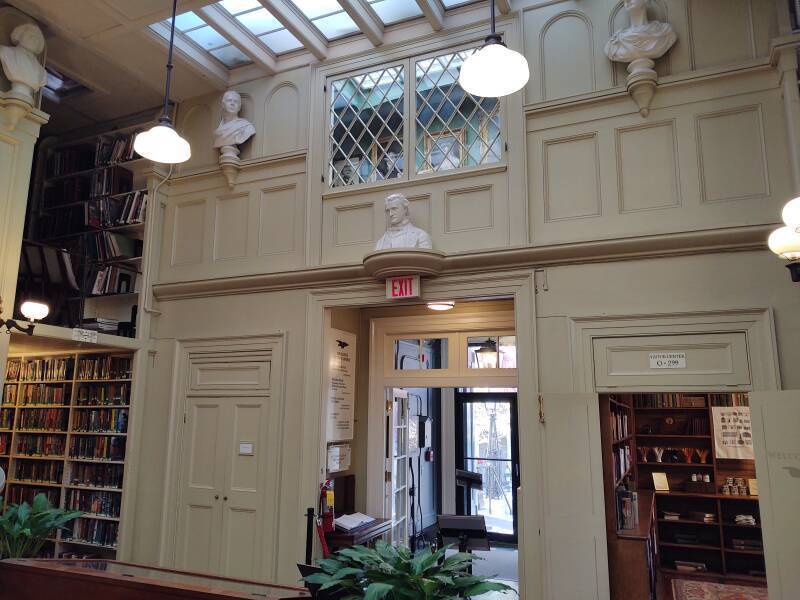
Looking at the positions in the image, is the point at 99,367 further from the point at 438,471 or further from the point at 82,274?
the point at 438,471

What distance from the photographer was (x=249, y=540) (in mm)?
5492

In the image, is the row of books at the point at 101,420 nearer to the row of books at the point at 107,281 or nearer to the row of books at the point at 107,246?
the row of books at the point at 107,281

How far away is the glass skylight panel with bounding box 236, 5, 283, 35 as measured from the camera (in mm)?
5660

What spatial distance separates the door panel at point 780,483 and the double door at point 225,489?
387cm

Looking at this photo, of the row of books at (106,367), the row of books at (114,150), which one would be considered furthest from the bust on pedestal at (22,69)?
the row of books at (106,367)

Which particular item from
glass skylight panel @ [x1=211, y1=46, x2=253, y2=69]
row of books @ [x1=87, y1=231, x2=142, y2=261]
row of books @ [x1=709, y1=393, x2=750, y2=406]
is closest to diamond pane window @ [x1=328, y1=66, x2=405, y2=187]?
glass skylight panel @ [x1=211, y1=46, x2=253, y2=69]

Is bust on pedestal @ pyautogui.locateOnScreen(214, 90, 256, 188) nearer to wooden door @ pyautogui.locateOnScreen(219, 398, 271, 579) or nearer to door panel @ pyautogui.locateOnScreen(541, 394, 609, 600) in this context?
wooden door @ pyautogui.locateOnScreen(219, 398, 271, 579)

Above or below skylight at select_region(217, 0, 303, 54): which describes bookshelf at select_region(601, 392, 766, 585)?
below

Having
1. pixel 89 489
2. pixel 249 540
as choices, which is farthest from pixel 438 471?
pixel 89 489

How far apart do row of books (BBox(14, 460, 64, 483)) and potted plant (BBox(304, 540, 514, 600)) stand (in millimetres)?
4815

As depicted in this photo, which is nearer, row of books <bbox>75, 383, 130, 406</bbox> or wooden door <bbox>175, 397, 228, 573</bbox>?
wooden door <bbox>175, 397, 228, 573</bbox>

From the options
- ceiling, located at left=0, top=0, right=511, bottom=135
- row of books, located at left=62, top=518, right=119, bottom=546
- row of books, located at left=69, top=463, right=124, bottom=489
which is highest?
ceiling, located at left=0, top=0, right=511, bottom=135

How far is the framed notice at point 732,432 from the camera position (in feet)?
23.2

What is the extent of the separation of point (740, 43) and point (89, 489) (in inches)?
278
